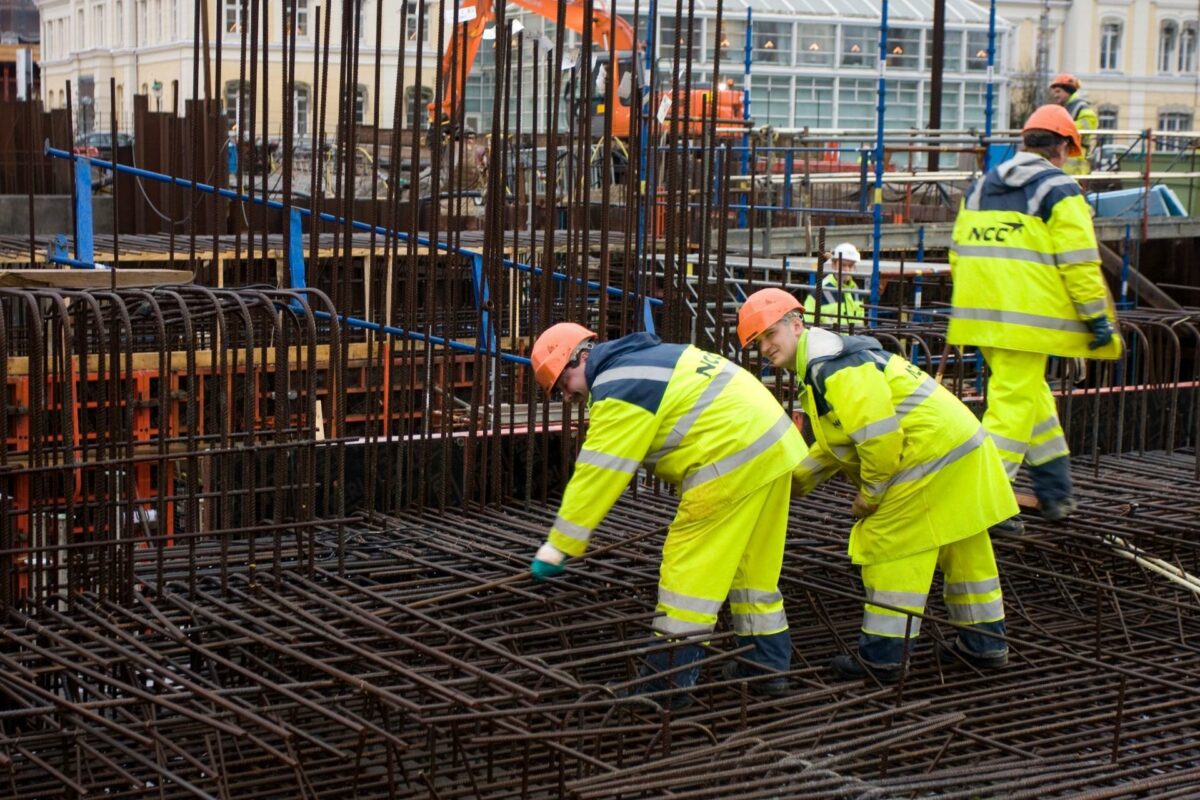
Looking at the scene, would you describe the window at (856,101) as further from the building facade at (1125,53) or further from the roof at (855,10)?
the building facade at (1125,53)

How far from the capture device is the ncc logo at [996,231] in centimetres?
788

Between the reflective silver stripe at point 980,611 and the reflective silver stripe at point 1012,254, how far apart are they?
1.88 metres

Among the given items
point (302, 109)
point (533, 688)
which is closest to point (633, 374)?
point (533, 688)

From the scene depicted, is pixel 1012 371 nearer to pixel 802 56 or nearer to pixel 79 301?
pixel 79 301

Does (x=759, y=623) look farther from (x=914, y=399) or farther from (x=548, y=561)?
(x=914, y=399)

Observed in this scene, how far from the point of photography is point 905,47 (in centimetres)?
3909

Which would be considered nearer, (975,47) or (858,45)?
(858,45)

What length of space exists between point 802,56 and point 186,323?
3213cm

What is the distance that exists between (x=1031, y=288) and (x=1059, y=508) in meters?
1.13

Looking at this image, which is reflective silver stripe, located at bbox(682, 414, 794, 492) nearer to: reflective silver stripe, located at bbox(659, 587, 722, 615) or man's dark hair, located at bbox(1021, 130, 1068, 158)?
reflective silver stripe, located at bbox(659, 587, 722, 615)

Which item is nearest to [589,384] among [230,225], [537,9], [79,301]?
[79,301]

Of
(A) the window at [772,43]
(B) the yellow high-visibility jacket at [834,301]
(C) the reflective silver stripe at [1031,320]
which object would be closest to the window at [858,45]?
(A) the window at [772,43]

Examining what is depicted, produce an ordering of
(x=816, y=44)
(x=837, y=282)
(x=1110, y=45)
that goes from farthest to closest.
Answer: (x=1110, y=45), (x=816, y=44), (x=837, y=282)

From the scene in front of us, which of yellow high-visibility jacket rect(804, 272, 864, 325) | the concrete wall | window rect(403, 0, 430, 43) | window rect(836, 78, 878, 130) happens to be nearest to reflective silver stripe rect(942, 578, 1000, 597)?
window rect(403, 0, 430, 43)
